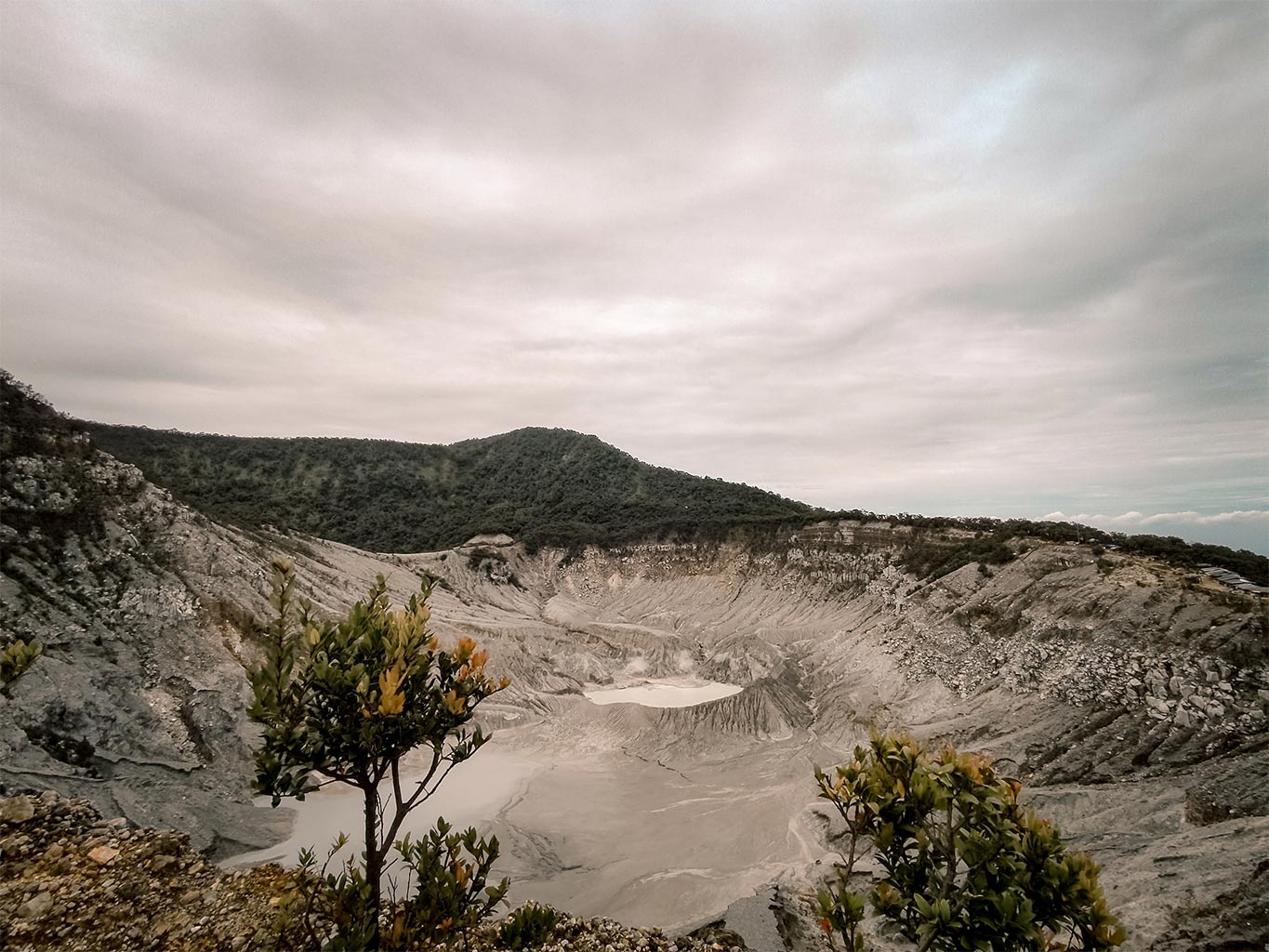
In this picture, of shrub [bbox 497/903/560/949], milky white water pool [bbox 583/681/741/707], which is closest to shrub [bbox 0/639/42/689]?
shrub [bbox 497/903/560/949]

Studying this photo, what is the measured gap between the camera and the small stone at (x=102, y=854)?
7.59m

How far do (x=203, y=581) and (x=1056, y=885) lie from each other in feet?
115

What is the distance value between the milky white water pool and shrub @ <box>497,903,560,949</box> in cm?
2908

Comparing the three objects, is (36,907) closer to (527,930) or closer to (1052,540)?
(527,930)

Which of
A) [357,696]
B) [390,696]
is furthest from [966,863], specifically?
[357,696]

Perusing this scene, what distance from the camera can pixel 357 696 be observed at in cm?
482

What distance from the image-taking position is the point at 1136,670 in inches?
928

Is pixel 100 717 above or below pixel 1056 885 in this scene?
below

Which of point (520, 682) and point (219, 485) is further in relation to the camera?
point (219, 485)

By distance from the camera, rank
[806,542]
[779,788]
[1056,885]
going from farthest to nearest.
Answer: [806,542] → [779,788] → [1056,885]

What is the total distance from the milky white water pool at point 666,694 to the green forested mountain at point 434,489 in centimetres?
2322

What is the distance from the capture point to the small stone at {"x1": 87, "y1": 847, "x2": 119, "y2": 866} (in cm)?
759

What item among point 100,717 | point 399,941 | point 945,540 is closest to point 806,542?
point 945,540

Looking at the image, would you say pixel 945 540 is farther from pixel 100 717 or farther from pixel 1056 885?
pixel 100 717
